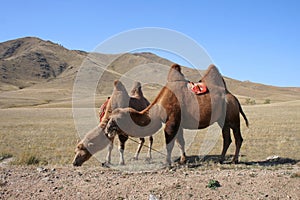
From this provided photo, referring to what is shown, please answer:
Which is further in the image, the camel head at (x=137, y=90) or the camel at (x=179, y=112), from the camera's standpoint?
the camel head at (x=137, y=90)

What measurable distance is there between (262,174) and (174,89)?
3370mm

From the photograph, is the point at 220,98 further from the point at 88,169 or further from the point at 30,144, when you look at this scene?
the point at 30,144

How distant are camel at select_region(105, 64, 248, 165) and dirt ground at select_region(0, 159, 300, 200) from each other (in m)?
1.17

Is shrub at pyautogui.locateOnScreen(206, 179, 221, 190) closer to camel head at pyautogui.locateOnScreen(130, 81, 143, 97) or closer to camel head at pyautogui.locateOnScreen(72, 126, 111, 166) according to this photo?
camel head at pyautogui.locateOnScreen(72, 126, 111, 166)

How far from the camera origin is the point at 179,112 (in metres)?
9.84

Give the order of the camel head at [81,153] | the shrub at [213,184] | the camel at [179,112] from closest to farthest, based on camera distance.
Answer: the shrub at [213,184], the camel at [179,112], the camel head at [81,153]

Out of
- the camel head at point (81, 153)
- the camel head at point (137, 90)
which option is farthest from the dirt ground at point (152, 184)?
the camel head at point (137, 90)

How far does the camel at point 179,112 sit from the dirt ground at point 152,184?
1175 millimetres

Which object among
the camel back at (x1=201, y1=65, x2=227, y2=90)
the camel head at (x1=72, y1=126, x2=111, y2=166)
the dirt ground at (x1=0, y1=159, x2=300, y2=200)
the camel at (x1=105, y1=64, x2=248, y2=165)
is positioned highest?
the camel back at (x1=201, y1=65, x2=227, y2=90)

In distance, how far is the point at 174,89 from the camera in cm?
1008

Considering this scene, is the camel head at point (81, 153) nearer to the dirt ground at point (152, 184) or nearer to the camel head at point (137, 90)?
the dirt ground at point (152, 184)

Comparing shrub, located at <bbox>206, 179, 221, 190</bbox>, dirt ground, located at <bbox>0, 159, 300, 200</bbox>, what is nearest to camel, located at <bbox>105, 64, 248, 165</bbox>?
dirt ground, located at <bbox>0, 159, 300, 200</bbox>

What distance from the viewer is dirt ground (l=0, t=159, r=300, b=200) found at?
730 centimetres

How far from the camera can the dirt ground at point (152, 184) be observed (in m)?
7.30
